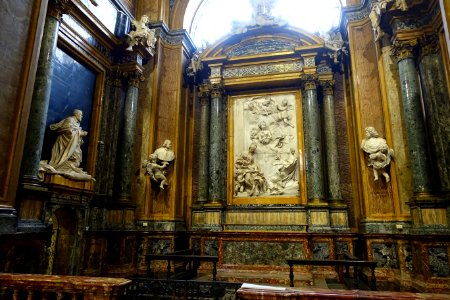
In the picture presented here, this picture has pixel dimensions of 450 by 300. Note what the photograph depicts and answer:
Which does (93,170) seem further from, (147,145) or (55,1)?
(55,1)

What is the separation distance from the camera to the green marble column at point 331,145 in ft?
28.4

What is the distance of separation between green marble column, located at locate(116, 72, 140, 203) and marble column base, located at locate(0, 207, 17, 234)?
3.97 metres

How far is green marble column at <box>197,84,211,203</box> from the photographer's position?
31.1 ft

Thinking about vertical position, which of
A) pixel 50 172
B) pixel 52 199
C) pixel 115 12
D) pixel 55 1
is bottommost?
pixel 52 199

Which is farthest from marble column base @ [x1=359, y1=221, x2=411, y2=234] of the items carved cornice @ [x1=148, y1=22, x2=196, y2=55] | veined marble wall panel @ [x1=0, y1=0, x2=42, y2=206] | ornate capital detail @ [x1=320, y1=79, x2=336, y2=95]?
carved cornice @ [x1=148, y1=22, x2=196, y2=55]

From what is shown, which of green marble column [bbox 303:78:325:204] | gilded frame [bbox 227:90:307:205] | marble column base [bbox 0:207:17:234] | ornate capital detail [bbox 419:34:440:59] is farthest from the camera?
gilded frame [bbox 227:90:307:205]

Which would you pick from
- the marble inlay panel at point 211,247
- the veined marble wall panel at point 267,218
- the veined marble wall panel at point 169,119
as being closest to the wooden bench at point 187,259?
the marble inlay panel at point 211,247

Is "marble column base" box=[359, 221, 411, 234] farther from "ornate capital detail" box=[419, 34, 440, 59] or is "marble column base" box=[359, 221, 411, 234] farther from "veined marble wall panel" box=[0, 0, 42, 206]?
"veined marble wall panel" box=[0, 0, 42, 206]

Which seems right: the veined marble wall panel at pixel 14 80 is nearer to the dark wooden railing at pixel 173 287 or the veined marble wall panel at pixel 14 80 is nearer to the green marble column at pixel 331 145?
the dark wooden railing at pixel 173 287

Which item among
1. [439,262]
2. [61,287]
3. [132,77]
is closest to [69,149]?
[132,77]

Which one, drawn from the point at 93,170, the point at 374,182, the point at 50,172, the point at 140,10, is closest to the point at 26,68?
the point at 50,172

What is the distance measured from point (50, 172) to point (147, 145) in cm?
305

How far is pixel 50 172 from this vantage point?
6.31m

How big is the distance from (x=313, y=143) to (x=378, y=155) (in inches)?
72.7
